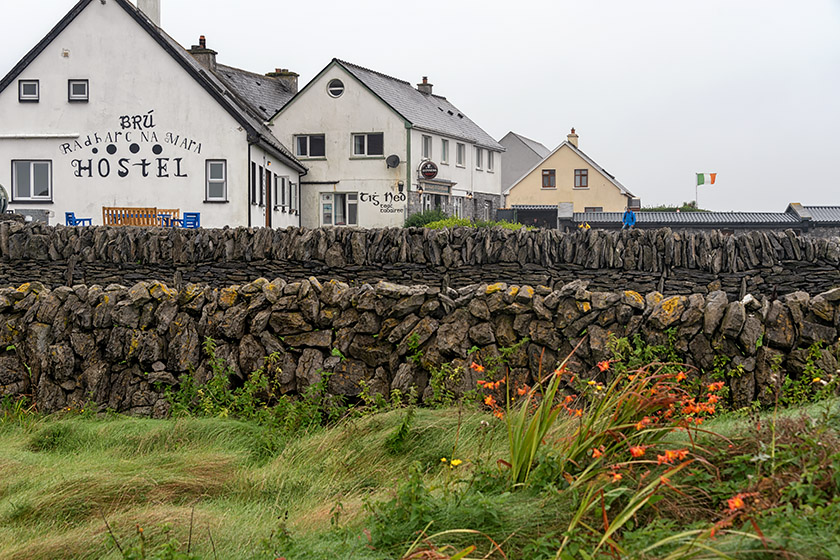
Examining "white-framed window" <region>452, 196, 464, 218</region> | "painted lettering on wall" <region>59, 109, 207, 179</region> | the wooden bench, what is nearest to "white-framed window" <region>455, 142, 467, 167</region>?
"white-framed window" <region>452, 196, 464, 218</region>

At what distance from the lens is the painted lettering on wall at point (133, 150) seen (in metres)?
31.4

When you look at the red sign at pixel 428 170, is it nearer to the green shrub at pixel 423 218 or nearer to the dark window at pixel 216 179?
the green shrub at pixel 423 218

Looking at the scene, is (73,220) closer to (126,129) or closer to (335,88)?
(126,129)

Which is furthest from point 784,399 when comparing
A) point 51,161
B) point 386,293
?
point 51,161

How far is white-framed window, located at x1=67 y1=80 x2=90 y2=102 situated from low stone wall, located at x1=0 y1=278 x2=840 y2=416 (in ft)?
81.5

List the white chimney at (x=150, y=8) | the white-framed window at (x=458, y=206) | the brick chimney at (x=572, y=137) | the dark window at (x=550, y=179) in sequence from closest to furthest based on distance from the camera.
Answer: the white chimney at (x=150, y=8) < the white-framed window at (x=458, y=206) < the dark window at (x=550, y=179) < the brick chimney at (x=572, y=137)

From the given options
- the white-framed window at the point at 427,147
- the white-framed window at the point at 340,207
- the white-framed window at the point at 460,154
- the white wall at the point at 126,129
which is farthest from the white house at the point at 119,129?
the white-framed window at the point at 460,154

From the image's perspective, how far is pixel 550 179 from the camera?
64.9 metres

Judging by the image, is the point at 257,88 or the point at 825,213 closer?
the point at 825,213

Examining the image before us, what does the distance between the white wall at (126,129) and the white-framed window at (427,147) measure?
16.3m

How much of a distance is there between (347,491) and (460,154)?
46.9m

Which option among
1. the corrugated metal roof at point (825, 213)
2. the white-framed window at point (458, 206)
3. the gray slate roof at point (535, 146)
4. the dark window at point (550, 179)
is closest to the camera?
the corrugated metal roof at point (825, 213)

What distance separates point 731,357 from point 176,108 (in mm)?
27176

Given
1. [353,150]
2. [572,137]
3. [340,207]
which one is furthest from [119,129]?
[572,137]
